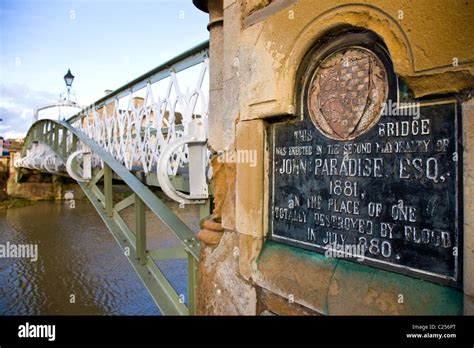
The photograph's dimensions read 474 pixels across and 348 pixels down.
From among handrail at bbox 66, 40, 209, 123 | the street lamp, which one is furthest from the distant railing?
the street lamp

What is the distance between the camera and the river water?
22.5 feet

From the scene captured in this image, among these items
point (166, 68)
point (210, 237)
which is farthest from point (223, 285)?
point (166, 68)

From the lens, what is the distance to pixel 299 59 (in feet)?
6.40

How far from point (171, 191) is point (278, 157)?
4.49ft

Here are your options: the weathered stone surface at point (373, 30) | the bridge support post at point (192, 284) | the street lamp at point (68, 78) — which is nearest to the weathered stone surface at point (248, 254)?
the weathered stone surface at point (373, 30)

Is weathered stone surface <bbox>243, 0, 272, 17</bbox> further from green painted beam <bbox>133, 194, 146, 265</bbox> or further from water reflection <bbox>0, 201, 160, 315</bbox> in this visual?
water reflection <bbox>0, 201, 160, 315</bbox>

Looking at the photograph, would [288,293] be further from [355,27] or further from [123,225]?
[123,225]

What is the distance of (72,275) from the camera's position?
8.62 metres

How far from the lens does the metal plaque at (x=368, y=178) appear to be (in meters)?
1.45

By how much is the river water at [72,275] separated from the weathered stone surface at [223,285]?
14.3 ft

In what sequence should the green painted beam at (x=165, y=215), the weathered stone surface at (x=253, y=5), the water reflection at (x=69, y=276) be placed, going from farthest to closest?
the water reflection at (x=69, y=276) < the green painted beam at (x=165, y=215) < the weathered stone surface at (x=253, y=5)

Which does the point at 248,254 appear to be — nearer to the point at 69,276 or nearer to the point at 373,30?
the point at 373,30

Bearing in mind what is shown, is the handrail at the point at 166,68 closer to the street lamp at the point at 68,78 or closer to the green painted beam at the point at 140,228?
the green painted beam at the point at 140,228

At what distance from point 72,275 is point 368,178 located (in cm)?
873
